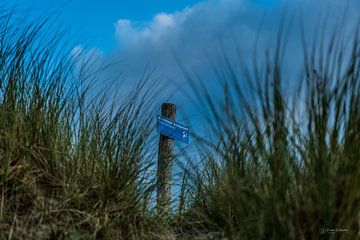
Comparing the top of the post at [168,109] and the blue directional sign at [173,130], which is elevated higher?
the top of the post at [168,109]

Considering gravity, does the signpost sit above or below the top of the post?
below

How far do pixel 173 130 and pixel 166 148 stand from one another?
0.58 m

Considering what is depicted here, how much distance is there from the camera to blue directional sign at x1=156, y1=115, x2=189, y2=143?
14.8 ft

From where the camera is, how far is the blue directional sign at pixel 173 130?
14.8 ft

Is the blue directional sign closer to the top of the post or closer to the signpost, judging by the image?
the signpost

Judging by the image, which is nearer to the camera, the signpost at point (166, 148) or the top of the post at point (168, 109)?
the signpost at point (166, 148)

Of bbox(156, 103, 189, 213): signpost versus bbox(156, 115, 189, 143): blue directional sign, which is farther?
bbox(156, 115, 189, 143): blue directional sign

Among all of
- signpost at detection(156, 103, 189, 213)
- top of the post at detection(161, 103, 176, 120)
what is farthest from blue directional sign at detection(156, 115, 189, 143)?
top of the post at detection(161, 103, 176, 120)

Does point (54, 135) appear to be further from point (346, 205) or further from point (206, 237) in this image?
point (346, 205)

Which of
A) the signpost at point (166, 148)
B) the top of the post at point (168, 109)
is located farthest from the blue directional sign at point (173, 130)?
the top of the post at point (168, 109)

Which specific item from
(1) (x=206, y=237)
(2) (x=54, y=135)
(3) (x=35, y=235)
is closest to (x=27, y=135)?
(2) (x=54, y=135)

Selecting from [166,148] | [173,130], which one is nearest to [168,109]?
[166,148]

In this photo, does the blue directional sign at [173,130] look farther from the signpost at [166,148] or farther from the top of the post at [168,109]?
the top of the post at [168,109]

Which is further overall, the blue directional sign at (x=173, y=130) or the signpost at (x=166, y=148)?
the blue directional sign at (x=173, y=130)
